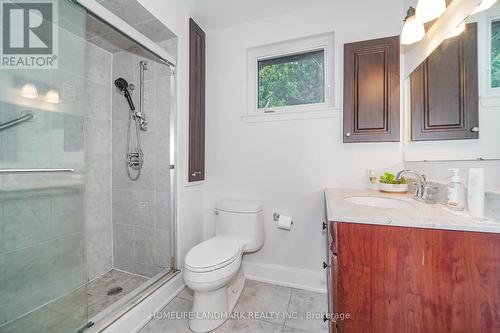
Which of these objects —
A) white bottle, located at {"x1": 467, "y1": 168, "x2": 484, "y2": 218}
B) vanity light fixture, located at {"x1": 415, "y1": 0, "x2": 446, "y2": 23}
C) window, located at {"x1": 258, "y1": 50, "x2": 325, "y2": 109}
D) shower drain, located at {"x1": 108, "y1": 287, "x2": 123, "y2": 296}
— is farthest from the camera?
window, located at {"x1": 258, "y1": 50, "x2": 325, "y2": 109}

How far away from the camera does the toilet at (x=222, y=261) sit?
1197mm

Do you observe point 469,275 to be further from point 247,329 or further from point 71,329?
point 71,329

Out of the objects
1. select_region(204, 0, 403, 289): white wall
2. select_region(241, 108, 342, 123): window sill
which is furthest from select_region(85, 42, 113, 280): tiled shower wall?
select_region(241, 108, 342, 123): window sill

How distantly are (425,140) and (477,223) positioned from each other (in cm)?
73

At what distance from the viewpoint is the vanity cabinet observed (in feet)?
2.11

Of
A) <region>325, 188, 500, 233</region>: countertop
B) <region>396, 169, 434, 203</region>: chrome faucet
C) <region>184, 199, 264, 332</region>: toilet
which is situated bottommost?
<region>184, 199, 264, 332</region>: toilet

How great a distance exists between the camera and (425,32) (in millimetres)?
1255

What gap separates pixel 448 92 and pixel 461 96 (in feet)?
0.34

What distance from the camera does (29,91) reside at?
4.10ft

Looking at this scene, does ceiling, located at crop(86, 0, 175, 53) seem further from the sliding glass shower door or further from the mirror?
the mirror

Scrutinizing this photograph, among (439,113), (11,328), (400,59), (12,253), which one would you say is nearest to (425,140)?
(439,113)

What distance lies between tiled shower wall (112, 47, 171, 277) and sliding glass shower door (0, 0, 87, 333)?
0.51 meters

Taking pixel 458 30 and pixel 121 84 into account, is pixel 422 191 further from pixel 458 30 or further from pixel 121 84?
pixel 121 84

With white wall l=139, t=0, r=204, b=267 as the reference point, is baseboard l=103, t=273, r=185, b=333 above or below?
below
